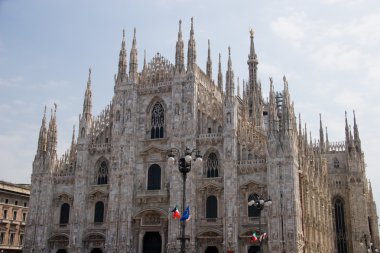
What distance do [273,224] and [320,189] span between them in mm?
18508

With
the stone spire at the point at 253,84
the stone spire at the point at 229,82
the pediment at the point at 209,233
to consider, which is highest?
the stone spire at the point at 253,84

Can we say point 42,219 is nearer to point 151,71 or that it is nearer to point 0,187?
point 0,187

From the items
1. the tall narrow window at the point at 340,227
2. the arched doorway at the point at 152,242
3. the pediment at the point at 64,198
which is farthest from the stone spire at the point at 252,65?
the pediment at the point at 64,198

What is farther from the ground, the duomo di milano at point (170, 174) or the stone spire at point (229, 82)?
the stone spire at point (229, 82)

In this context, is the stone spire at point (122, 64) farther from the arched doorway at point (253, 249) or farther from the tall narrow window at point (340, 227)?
the tall narrow window at point (340, 227)

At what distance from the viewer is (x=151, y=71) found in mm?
47938

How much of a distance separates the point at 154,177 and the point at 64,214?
10.3 m

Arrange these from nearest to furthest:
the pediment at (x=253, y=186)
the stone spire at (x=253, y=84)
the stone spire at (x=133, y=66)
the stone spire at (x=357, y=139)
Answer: the pediment at (x=253, y=186) → the stone spire at (x=133, y=66) → the stone spire at (x=253, y=84) → the stone spire at (x=357, y=139)

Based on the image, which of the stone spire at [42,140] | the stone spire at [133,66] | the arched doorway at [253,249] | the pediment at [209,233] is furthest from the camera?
the stone spire at [42,140]

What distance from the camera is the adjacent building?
5533cm

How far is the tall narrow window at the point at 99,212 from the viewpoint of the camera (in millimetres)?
45750

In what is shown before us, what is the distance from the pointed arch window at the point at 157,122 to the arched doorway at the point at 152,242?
366 inches

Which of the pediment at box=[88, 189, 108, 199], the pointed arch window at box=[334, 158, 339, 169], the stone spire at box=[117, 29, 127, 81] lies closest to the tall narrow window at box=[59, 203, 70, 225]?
the pediment at box=[88, 189, 108, 199]

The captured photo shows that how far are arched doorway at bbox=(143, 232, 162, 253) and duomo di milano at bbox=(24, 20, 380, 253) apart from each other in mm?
90
